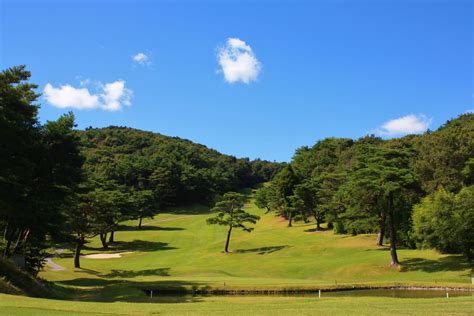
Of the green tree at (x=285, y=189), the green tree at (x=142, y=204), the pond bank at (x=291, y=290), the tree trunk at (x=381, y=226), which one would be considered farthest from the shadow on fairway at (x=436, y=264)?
the green tree at (x=142, y=204)

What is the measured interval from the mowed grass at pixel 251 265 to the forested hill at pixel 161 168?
28339mm

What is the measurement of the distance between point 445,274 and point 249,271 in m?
18.9

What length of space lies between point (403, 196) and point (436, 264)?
11236 millimetres

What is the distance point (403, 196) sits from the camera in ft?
166

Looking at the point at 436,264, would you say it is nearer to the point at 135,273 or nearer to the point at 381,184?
the point at 381,184

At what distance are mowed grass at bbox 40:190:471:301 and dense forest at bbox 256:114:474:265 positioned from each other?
2.40 m

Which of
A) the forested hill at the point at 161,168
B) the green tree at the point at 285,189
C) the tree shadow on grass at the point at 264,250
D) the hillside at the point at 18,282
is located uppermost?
the forested hill at the point at 161,168

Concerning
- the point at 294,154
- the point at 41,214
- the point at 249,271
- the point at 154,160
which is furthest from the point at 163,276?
the point at 294,154

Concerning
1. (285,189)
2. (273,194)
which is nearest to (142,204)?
(273,194)

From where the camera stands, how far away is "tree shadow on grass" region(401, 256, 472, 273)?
128 feet

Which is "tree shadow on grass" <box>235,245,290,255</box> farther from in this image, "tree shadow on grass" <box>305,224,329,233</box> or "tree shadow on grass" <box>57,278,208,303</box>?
"tree shadow on grass" <box>57,278,208,303</box>

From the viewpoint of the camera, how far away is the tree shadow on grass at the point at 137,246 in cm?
6575

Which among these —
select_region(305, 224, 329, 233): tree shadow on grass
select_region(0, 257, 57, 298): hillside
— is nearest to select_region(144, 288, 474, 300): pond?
select_region(0, 257, 57, 298): hillside

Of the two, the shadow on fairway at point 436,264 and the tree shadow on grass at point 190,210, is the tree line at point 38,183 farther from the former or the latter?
the tree shadow on grass at point 190,210
